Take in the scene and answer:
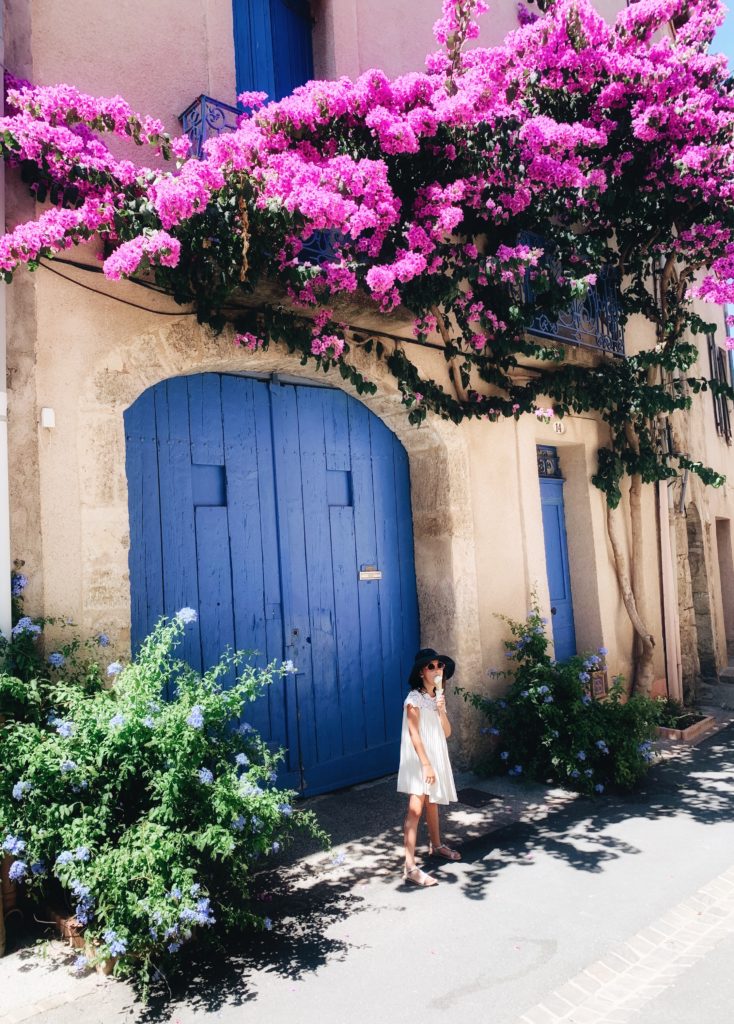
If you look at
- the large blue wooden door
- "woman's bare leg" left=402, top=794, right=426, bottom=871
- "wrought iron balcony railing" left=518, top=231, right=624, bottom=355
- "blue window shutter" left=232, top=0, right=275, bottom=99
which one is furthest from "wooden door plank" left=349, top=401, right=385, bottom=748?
"blue window shutter" left=232, top=0, right=275, bottom=99

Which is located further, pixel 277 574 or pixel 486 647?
pixel 486 647

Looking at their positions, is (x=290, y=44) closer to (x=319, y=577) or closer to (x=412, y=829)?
(x=319, y=577)

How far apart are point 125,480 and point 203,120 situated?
8.00 feet

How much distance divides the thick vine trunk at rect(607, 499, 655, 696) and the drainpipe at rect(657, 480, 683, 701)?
1.20 ft

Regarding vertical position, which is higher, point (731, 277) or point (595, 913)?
point (731, 277)

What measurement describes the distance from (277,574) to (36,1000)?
2.92 meters

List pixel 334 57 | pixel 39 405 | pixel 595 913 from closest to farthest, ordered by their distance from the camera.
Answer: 1. pixel 595 913
2. pixel 39 405
3. pixel 334 57

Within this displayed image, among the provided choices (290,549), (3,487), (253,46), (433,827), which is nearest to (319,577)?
(290,549)

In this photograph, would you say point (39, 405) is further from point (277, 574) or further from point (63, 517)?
point (277, 574)

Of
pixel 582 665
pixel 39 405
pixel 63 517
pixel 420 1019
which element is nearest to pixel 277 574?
pixel 63 517

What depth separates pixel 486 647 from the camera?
6.36 meters

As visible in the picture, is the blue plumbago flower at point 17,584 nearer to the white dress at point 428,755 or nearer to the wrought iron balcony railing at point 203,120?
the white dress at point 428,755

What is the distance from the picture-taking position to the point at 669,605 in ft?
27.6

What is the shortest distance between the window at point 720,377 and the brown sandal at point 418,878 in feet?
35.3
